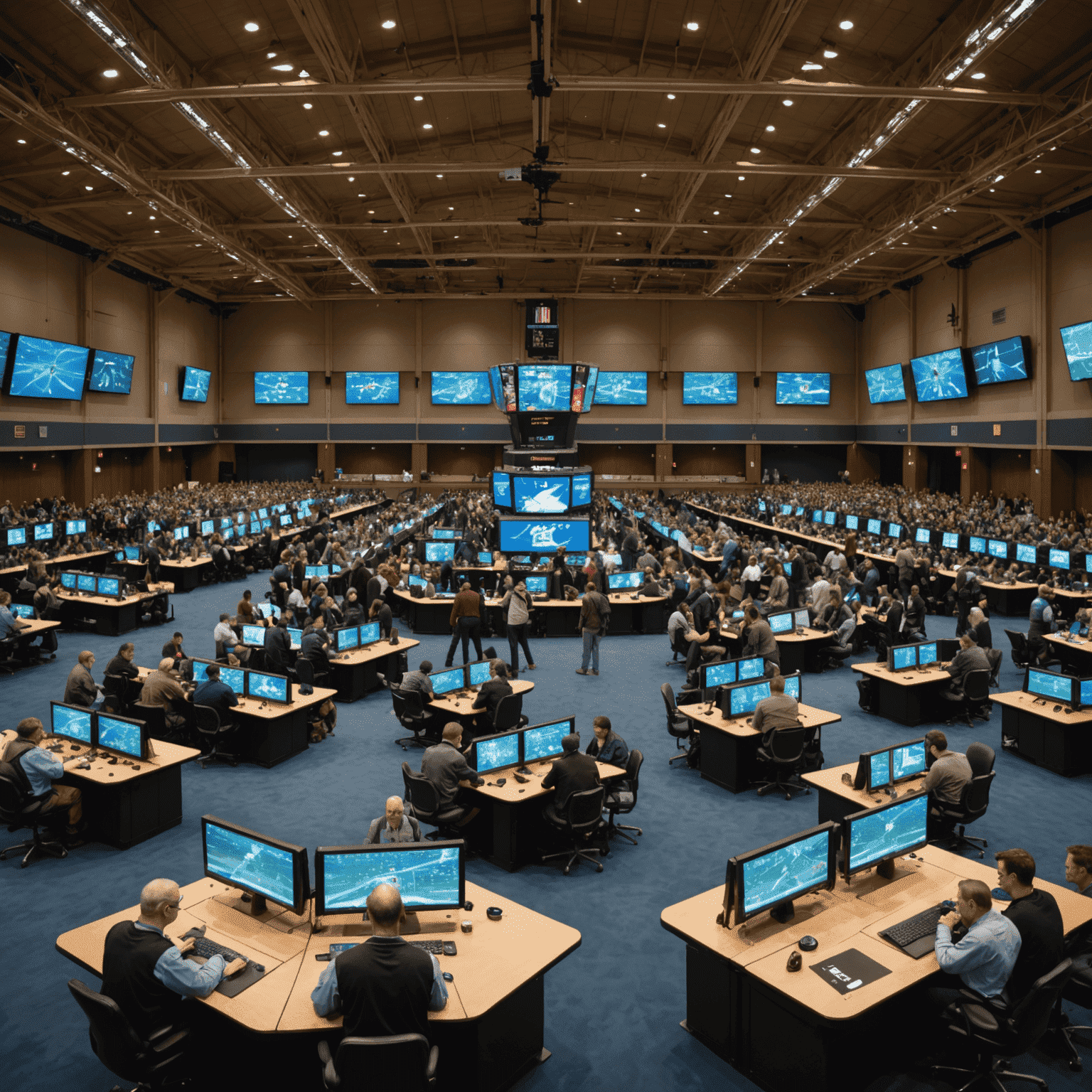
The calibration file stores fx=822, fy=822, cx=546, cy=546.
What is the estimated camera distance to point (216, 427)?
131 feet

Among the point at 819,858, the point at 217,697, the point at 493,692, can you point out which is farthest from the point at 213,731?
the point at 819,858

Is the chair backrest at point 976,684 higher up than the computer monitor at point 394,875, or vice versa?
the computer monitor at point 394,875

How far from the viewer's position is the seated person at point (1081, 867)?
15.7 ft

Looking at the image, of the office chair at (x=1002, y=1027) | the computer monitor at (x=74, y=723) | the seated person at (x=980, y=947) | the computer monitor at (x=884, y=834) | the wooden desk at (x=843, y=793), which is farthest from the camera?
the computer monitor at (x=74, y=723)

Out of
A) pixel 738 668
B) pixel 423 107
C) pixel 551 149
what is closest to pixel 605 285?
pixel 551 149

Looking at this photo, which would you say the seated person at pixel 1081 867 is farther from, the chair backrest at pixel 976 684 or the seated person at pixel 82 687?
the seated person at pixel 82 687

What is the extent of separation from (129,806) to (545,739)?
3.62 metres

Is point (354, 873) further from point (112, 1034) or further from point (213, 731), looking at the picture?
point (213, 731)

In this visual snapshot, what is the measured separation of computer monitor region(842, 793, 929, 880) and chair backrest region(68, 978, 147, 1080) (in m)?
3.91

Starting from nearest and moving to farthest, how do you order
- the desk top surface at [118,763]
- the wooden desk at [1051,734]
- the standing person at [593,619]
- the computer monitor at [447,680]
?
the desk top surface at [118,763] < the wooden desk at [1051,734] < the computer monitor at [447,680] < the standing person at [593,619]

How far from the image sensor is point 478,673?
376 inches

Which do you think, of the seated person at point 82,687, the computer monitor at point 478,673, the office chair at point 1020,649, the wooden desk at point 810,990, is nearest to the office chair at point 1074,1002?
the wooden desk at point 810,990

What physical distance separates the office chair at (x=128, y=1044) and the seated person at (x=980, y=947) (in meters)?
3.82

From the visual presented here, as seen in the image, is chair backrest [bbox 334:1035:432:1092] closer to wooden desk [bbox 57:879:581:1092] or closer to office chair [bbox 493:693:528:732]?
wooden desk [bbox 57:879:581:1092]
